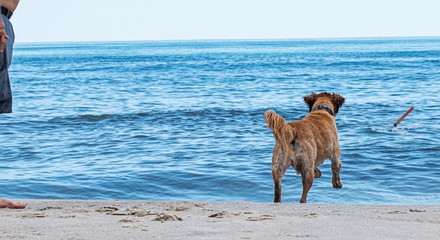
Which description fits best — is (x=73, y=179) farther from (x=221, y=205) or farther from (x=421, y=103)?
(x=421, y=103)

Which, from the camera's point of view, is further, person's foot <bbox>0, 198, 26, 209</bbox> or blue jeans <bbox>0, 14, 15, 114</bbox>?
person's foot <bbox>0, 198, 26, 209</bbox>

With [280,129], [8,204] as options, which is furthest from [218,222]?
[8,204]

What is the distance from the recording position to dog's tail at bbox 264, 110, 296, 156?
7059 millimetres

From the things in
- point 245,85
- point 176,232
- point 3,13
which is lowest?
point 245,85

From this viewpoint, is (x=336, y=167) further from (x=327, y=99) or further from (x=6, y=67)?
(x=6, y=67)

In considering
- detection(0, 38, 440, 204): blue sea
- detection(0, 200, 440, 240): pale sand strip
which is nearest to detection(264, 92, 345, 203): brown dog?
detection(0, 200, 440, 240): pale sand strip

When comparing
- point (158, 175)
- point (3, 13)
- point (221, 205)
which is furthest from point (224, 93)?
point (3, 13)

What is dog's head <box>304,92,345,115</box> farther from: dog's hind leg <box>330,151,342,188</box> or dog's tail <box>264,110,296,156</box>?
dog's tail <box>264,110,296,156</box>

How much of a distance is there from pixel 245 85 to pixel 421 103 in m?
13.3

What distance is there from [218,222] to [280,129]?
208 centimetres

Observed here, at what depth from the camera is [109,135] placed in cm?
1547

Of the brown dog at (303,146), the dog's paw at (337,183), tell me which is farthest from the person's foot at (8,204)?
the dog's paw at (337,183)

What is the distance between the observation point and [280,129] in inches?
281

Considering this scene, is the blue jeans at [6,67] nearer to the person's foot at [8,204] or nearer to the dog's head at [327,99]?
the person's foot at [8,204]
